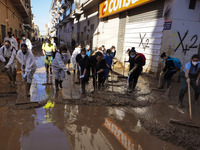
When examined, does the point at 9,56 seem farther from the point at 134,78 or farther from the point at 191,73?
the point at 191,73

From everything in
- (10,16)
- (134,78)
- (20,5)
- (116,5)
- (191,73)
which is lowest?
(134,78)

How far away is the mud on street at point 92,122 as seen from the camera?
9.36ft

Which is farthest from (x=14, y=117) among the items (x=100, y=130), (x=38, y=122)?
(x=100, y=130)

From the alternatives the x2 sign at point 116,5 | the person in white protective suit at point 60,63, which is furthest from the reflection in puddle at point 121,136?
the x2 sign at point 116,5

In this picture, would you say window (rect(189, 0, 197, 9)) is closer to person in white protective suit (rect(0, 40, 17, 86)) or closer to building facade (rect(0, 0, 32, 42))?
person in white protective suit (rect(0, 40, 17, 86))

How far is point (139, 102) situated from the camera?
195 inches

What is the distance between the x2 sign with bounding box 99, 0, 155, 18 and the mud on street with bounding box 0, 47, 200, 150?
6.86 metres

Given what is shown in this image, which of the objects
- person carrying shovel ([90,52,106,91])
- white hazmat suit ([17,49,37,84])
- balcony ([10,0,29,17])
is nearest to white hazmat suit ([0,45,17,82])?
white hazmat suit ([17,49,37,84])

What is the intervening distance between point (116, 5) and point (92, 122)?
11.2 meters

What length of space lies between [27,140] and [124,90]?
4168mm

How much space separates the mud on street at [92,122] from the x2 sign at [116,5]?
6860 millimetres

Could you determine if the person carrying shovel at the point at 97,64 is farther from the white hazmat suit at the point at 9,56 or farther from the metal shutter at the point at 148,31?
the metal shutter at the point at 148,31

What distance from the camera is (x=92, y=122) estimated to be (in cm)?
362

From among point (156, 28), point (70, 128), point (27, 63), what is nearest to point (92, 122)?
point (70, 128)
